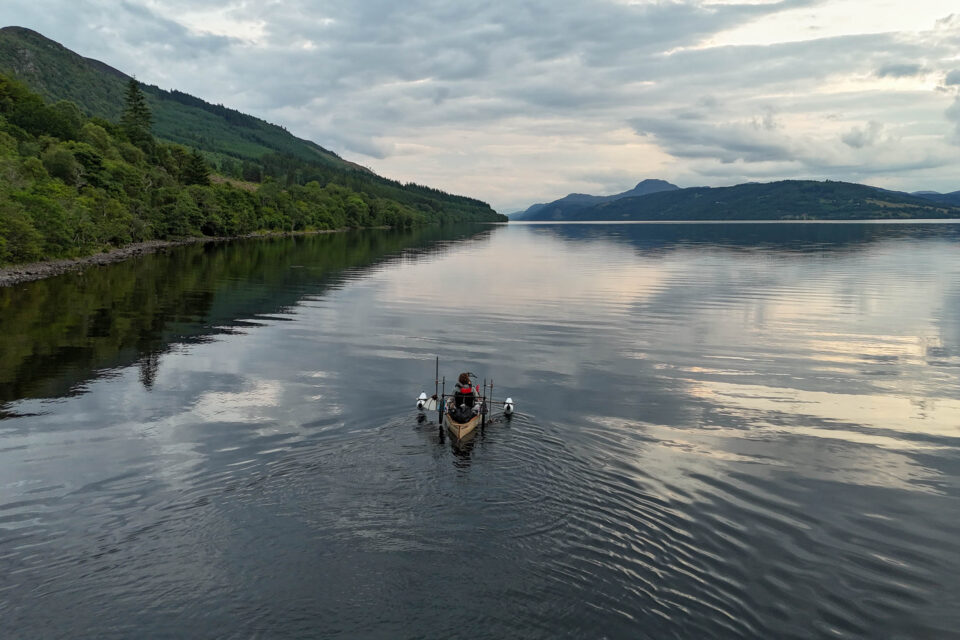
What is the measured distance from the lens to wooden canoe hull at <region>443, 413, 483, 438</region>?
25.9 metres

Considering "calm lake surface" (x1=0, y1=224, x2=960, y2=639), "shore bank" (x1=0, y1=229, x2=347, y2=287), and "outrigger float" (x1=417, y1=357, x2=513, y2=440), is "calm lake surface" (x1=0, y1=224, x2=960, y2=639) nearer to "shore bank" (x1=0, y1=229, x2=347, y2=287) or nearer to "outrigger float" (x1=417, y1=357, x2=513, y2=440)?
"outrigger float" (x1=417, y1=357, x2=513, y2=440)

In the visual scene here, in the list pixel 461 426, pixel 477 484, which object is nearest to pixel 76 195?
pixel 461 426

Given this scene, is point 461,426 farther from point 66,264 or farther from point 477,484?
point 66,264

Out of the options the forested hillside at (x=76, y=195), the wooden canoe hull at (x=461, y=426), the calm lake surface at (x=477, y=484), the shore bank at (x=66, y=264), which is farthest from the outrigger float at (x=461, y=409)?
the forested hillside at (x=76, y=195)

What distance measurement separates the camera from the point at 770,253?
150125 millimetres

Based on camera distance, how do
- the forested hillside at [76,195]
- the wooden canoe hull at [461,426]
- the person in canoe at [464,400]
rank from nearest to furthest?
the wooden canoe hull at [461,426] → the person in canoe at [464,400] → the forested hillside at [76,195]

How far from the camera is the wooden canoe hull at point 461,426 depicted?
25.9 m

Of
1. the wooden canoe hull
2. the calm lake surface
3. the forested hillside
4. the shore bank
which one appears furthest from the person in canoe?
the forested hillside

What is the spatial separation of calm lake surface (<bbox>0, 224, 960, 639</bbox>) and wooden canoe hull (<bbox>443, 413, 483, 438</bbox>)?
0.65 m

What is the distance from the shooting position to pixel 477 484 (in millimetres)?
21344

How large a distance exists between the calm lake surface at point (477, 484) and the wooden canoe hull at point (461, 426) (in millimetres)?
653

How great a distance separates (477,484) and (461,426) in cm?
489

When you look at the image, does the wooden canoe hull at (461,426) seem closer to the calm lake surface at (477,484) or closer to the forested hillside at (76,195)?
the calm lake surface at (477,484)

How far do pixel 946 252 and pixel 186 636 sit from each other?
7382 inches
